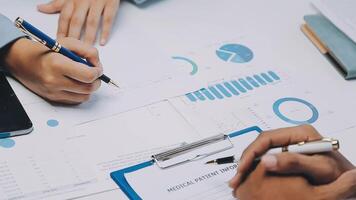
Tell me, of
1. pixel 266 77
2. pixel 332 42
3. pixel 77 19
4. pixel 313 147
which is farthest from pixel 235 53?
pixel 313 147

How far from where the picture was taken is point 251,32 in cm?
108

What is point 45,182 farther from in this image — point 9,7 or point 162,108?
point 9,7

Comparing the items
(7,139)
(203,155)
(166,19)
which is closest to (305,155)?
(203,155)

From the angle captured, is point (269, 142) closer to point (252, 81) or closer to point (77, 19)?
point (252, 81)

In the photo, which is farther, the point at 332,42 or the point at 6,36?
the point at 332,42

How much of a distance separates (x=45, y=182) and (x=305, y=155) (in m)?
0.32

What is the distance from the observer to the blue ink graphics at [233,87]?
89 centimetres

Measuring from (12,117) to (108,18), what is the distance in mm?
334

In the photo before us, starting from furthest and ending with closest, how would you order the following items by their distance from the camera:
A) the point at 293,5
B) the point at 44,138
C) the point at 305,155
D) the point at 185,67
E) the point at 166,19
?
the point at 293,5
the point at 166,19
the point at 185,67
the point at 44,138
the point at 305,155

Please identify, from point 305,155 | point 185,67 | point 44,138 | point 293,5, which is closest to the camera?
point 305,155

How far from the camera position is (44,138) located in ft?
2.48

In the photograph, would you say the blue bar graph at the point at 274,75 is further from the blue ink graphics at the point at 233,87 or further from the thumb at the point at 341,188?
the thumb at the point at 341,188

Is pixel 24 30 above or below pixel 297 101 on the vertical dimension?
above

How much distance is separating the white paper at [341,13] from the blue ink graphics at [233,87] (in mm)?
203
